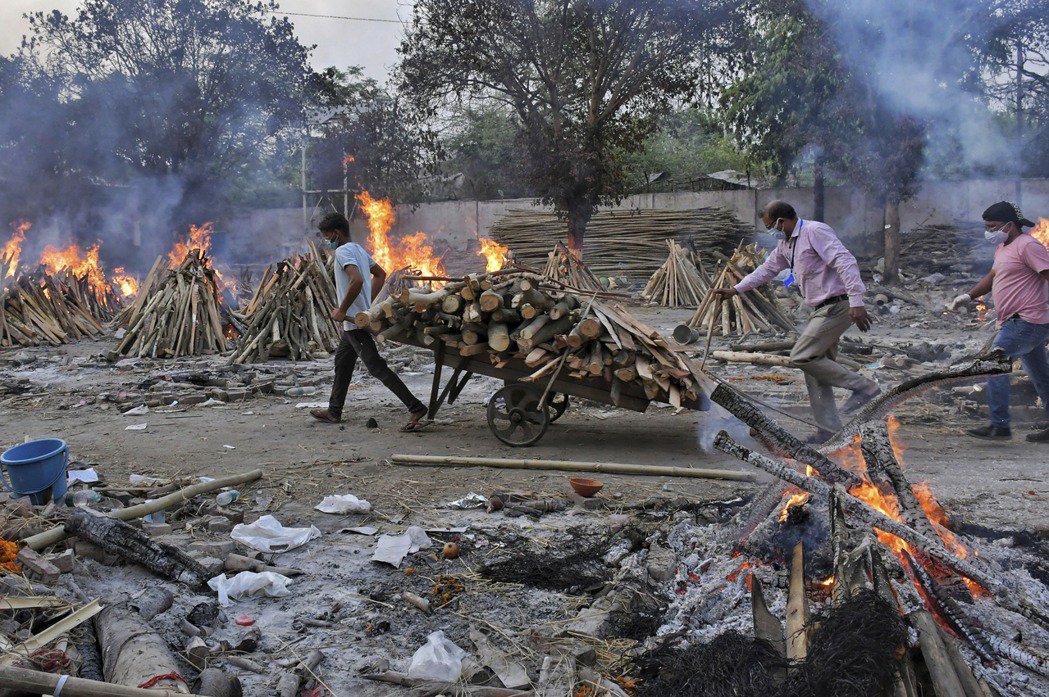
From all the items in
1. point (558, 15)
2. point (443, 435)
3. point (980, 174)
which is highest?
point (558, 15)

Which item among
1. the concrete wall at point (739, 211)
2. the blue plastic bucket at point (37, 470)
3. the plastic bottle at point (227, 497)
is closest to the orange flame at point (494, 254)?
the concrete wall at point (739, 211)

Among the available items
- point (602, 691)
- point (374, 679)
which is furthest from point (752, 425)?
point (374, 679)

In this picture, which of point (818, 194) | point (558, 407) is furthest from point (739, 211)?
point (558, 407)

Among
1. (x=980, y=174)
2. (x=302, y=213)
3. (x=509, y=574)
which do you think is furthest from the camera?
(x=302, y=213)

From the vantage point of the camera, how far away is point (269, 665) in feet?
9.98

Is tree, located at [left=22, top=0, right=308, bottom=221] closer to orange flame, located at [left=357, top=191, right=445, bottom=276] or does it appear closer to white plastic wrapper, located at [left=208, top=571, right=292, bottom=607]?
orange flame, located at [left=357, top=191, right=445, bottom=276]

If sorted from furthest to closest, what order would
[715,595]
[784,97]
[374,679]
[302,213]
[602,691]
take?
[302,213]
[784,97]
[715,595]
[374,679]
[602,691]

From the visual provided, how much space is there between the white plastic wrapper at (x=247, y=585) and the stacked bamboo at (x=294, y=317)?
8.29 metres

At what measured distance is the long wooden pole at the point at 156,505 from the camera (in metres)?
3.63

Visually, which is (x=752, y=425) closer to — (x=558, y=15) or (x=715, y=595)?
(x=715, y=595)

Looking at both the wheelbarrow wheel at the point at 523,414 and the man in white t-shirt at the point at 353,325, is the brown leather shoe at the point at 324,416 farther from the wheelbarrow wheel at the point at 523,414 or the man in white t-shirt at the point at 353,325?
the wheelbarrow wheel at the point at 523,414

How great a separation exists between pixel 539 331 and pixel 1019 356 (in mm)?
3968

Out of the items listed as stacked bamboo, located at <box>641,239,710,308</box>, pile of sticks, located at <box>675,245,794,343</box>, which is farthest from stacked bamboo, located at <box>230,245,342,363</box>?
stacked bamboo, located at <box>641,239,710,308</box>

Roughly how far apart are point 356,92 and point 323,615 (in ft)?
97.0
